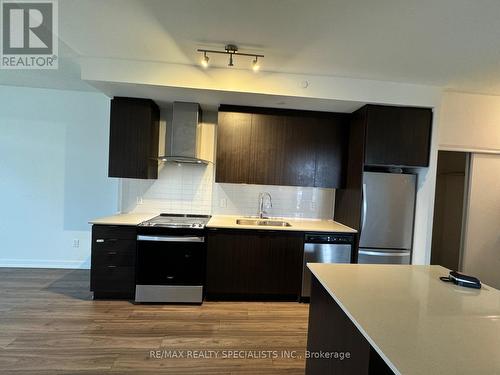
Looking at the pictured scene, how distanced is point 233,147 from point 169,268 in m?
1.65

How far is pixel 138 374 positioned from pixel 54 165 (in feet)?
10.6

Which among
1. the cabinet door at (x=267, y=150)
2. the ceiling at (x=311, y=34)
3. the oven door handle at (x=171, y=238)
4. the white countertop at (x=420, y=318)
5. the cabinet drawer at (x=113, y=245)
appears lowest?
the cabinet drawer at (x=113, y=245)

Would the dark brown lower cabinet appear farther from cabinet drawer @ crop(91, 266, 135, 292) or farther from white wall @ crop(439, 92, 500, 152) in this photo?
white wall @ crop(439, 92, 500, 152)

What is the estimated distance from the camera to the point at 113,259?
2.90 m

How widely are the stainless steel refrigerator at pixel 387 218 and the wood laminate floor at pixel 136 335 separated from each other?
A: 1.10 m

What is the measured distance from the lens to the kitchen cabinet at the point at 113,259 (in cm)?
288

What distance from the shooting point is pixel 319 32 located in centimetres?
202

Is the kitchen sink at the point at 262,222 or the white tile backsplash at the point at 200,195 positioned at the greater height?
the white tile backsplash at the point at 200,195

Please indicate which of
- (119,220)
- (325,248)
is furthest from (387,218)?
(119,220)

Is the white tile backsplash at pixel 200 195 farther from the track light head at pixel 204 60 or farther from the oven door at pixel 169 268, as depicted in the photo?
the track light head at pixel 204 60

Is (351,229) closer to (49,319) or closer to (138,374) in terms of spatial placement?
(138,374)

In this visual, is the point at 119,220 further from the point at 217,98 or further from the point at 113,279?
the point at 217,98

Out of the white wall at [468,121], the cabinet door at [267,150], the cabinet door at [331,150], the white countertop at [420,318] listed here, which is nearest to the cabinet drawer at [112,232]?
the cabinet door at [267,150]

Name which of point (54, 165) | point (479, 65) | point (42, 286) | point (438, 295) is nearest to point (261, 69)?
point (479, 65)
